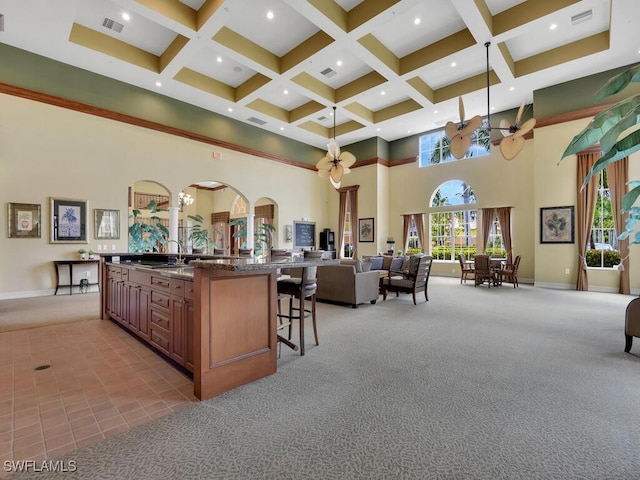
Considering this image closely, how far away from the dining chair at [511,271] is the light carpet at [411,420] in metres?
4.85

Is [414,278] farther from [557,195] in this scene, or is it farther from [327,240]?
[327,240]

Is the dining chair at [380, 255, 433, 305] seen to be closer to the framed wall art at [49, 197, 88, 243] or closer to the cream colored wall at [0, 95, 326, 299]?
the cream colored wall at [0, 95, 326, 299]

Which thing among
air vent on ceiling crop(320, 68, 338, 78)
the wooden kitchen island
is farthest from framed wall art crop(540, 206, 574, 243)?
the wooden kitchen island

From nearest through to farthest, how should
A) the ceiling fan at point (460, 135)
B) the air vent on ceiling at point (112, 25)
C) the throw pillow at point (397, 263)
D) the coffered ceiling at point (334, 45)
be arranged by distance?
the coffered ceiling at point (334, 45)
the ceiling fan at point (460, 135)
the air vent on ceiling at point (112, 25)
the throw pillow at point (397, 263)

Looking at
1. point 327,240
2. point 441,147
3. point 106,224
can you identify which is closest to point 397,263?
point 327,240

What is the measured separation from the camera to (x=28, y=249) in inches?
261

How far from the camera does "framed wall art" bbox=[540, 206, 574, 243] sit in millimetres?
8070

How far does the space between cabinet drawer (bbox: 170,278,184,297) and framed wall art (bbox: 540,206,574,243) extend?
945 centimetres

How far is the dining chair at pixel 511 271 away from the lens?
8.50 metres

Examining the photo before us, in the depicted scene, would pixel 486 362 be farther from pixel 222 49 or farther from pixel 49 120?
pixel 49 120

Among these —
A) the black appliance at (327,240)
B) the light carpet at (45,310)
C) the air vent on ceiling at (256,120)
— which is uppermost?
the air vent on ceiling at (256,120)

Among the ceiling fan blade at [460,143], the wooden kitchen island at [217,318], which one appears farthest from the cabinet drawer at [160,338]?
the ceiling fan blade at [460,143]

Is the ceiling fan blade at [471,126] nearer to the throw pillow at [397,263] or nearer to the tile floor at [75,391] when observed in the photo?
the throw pillow at [397,263]

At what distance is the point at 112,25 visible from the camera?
20.9 feet
